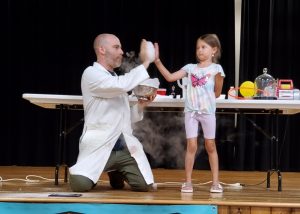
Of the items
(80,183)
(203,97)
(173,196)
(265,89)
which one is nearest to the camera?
(173,196)

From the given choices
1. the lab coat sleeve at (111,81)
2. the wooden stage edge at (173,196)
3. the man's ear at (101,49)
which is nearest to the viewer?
the wooden stage edge at (173,196)

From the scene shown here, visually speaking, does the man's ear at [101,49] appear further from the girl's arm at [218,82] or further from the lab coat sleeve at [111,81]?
the girl's arm at [218,82]

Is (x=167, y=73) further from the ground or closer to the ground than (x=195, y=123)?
further from the ground

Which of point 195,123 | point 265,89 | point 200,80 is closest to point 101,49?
point 200,80

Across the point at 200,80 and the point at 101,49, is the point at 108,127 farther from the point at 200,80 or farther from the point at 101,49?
the point at 200,80

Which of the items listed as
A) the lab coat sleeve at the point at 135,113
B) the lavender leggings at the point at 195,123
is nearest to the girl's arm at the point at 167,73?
the lavender leggings at the point at 195,123

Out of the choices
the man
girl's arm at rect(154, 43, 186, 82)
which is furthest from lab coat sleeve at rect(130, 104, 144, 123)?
girl's arm at rect(154, 43, 186, 82)

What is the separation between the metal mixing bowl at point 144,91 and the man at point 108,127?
47mm

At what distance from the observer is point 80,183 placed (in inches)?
134

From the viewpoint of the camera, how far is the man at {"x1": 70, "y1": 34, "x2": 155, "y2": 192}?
135 inches

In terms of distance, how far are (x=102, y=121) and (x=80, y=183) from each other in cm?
43

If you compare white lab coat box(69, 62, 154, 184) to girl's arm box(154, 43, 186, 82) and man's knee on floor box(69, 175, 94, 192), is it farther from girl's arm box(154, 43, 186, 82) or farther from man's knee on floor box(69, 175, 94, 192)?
girl's arm box(154, 43, 186, 82)

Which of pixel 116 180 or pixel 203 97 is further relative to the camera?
pixel 116 180

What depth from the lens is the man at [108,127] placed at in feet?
11.3
